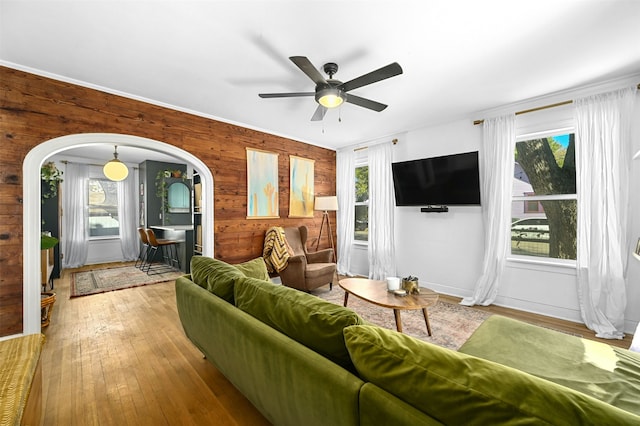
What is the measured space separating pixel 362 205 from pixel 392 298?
3011 millimetres

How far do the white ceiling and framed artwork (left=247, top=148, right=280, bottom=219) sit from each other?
1.14 metres

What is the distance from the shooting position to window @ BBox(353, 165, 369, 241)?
528 cm

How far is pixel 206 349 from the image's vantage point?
187 cm

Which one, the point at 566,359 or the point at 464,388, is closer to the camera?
the point at 464,388

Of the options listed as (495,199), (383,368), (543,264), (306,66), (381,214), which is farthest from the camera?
(381,214)

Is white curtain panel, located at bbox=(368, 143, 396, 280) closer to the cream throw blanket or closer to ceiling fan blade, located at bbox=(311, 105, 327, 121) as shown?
the cream throw blanket

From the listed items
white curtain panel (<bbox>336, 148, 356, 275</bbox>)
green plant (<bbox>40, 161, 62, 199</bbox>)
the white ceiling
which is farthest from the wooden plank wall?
white curtain panel (<bbox>336, 148, 356, 275</bbox>)

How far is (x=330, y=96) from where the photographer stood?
2328 millimetres

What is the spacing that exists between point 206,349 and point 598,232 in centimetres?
389

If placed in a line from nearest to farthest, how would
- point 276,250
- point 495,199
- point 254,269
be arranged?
point 254,269, point 495,199, point 276,250

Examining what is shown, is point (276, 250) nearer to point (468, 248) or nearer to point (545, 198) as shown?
point (468, 248)

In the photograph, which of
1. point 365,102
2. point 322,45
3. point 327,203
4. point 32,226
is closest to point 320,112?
point 365,102

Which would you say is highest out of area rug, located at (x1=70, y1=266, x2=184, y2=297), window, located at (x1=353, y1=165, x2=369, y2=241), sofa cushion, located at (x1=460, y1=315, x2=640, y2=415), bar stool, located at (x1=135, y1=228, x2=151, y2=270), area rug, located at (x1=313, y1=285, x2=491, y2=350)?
window, located at (x1=353, y1=165, x2=369, y2=241)

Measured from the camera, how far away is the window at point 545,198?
3104 millimetres
